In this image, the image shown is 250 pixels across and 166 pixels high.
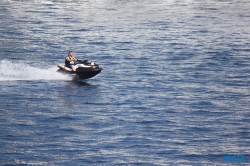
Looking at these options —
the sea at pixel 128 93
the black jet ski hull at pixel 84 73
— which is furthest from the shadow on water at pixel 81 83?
the black jet ski hull at pixel 84 73

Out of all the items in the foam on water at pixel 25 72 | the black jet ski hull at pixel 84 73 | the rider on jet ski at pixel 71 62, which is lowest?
the foam on water at pixel 25 72

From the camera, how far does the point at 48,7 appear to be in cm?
14300

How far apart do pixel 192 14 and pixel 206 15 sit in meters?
3.26

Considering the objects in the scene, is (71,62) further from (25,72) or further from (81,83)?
(25,72)

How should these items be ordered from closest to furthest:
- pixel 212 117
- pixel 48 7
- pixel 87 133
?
pixel 87 133 < pixel 212 117 < pixel 48 7

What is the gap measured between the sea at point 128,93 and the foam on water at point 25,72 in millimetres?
109

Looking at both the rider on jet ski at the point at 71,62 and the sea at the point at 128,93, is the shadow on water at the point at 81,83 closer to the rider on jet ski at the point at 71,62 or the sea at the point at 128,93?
the sea at the point at 128,93

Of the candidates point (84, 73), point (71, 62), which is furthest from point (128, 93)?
point (71, 62)

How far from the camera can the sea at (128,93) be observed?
5359cm

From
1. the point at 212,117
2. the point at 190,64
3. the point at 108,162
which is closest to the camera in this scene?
the point at 108,162

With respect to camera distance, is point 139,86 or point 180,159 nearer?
point 180,159

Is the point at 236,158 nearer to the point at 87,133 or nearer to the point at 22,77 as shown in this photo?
the point at 87,133

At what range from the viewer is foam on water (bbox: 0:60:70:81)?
76000 mm

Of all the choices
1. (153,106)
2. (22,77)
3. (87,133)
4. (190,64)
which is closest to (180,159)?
(87,133)
